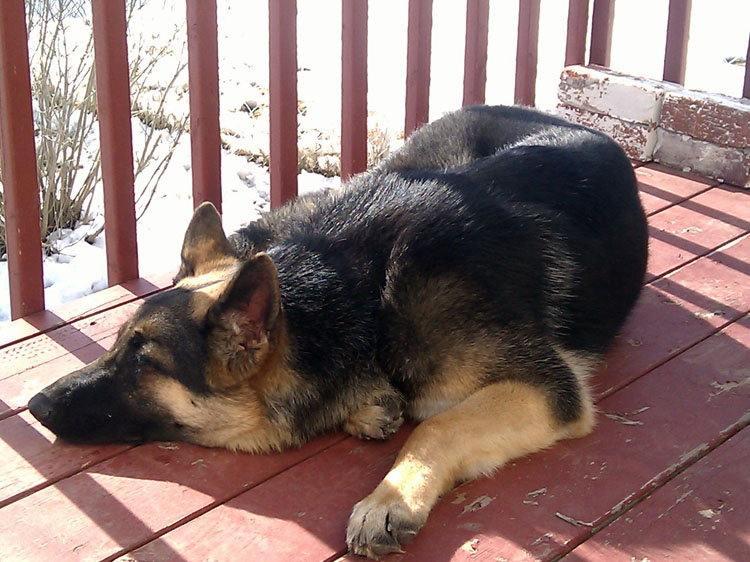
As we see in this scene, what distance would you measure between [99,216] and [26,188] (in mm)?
2375

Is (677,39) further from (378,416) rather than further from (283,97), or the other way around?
(378,416)

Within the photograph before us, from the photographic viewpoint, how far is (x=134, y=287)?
3836mm

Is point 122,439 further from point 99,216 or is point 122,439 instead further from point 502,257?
point 99,216

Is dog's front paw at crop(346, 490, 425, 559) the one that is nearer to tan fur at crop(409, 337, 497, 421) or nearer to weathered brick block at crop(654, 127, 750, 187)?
tan fur at crop(409, 337, 497, 421)

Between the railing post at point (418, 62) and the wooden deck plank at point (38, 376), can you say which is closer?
the wooden deck plank at point (38, 376)

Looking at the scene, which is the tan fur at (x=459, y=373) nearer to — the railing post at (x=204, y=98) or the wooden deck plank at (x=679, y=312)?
the wooden deck plank at (x=679, y=312)

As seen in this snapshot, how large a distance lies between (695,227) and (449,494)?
231cm

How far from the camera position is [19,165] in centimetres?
349

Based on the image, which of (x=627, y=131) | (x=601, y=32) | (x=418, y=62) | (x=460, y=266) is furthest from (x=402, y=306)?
(x=601, y=32)

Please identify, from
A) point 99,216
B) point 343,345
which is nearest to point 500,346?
point 343,345

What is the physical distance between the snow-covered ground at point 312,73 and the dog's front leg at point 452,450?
262 centimetres

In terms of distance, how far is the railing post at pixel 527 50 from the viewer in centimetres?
508

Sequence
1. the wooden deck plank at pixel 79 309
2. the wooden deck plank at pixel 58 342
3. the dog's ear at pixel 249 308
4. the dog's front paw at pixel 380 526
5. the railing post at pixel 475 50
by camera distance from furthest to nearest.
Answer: the railing post at pixel 475 50
the wooden deck plank at pixel 79 309
the wooden deck plank at pixel 58 342
the dog's ear at pixel 249 308
the dog's front paw at pixel 380 526

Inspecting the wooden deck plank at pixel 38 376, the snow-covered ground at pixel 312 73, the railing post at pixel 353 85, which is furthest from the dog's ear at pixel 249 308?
the snow-covered ground at pixel 312 73
